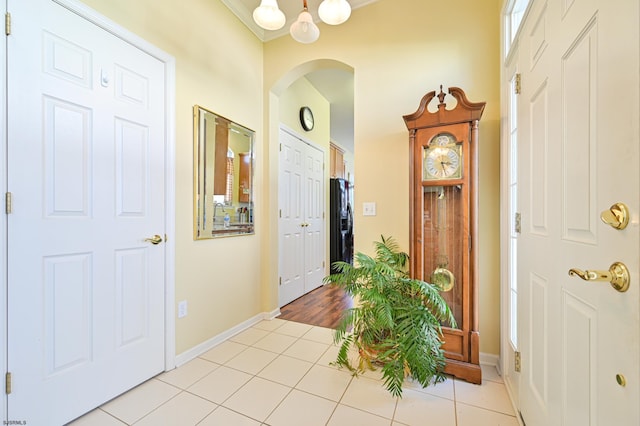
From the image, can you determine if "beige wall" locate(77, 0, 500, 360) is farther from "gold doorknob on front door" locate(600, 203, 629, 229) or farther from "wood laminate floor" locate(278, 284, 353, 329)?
"gold doorknob on front door" locate(600, 203, 629, 229)

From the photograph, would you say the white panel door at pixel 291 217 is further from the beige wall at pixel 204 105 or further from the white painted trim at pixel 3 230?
the white painted trim at pixel 3 230

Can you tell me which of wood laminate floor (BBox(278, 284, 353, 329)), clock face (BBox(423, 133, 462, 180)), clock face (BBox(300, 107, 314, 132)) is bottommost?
wood laminate floor (BBox(278, 284, 353, 329))

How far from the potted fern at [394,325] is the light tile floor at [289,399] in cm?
11

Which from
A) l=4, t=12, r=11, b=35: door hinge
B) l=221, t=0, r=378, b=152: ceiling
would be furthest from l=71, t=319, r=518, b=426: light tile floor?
l=221, t=0, r=378, b=152: ceiling

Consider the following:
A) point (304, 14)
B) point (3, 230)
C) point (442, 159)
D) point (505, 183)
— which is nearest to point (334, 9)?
point (304, 14)

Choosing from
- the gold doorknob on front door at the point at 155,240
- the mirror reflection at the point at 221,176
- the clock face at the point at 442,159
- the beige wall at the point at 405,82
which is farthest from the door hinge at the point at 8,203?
the clock face at the point at 442,159

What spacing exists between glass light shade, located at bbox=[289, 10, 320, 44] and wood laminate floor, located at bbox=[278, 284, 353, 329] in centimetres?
240

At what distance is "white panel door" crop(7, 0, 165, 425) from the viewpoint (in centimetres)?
119

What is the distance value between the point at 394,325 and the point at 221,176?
172 cm

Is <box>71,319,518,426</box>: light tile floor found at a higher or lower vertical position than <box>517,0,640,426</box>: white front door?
lower

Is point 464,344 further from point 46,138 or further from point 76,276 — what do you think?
point 46,138

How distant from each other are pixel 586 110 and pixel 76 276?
223cm

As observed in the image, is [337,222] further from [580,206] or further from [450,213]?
[580,206]

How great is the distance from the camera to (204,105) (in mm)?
2066
